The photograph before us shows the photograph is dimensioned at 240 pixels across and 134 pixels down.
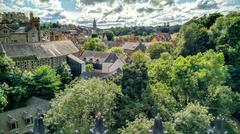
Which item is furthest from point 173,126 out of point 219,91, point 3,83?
point 3,83

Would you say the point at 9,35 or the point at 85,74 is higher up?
the point at 9,35

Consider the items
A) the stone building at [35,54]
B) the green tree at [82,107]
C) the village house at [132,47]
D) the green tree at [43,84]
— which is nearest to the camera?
the green tree at [82,107]

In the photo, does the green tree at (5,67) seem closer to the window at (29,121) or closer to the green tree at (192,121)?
the window at (29,121)

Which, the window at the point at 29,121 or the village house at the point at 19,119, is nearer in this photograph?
the village house at the point at 19,119

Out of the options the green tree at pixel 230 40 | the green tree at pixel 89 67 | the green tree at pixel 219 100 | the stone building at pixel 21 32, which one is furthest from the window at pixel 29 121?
the green tree at pixel 230 40

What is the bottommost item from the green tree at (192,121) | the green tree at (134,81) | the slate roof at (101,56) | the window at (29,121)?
the window at (29,121)

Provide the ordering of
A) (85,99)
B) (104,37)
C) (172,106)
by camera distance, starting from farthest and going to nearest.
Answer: (104,37) → (172,106) → (85,99)

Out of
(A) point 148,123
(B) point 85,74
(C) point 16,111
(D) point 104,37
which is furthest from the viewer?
(D) point 104,37

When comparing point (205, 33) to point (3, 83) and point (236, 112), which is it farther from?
point (3, 83)
